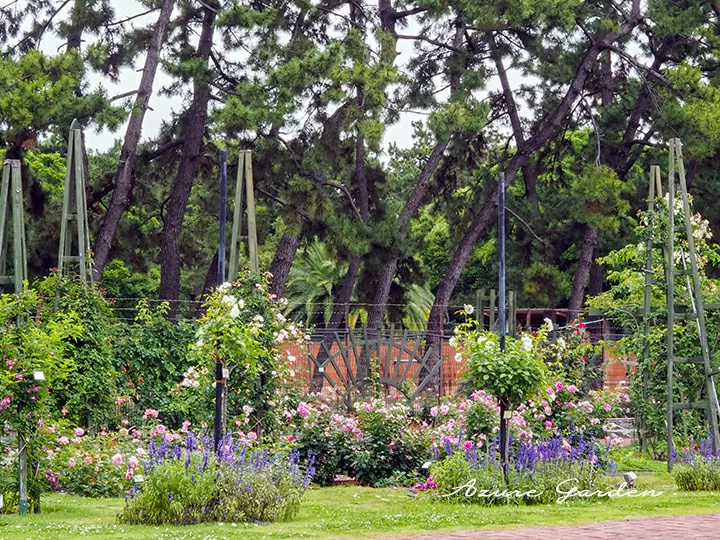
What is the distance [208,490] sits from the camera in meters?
9.13

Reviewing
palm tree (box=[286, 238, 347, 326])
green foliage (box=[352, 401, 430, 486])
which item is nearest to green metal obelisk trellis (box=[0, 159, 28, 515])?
green foliage (box=[352, 401, 430, 486])

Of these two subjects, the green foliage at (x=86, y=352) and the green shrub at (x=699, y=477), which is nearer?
the green shrub at (x=699, y=477)

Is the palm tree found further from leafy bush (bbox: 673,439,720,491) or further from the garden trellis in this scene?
leafy bush (bbox: 673,439,720,491)

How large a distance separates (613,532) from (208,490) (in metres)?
3.17

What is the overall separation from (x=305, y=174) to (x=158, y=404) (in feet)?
29.4

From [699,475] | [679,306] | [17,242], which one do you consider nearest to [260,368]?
[17,242]

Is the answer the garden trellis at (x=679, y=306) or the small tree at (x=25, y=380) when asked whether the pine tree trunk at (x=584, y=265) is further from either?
the small tree at (x=25, y=380)

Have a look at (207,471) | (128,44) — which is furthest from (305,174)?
(207,471)

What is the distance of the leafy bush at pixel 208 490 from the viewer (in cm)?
905

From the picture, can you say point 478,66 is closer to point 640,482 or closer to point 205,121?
point 205,121

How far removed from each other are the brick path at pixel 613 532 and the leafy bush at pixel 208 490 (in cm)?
152

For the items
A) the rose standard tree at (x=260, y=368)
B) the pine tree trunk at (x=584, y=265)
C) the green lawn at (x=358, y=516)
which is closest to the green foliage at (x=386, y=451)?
the green lawn at (x=358, y=516)

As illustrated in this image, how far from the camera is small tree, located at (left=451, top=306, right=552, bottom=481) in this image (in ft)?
34.8

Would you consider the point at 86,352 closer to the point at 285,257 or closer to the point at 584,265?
the point at 285,257
